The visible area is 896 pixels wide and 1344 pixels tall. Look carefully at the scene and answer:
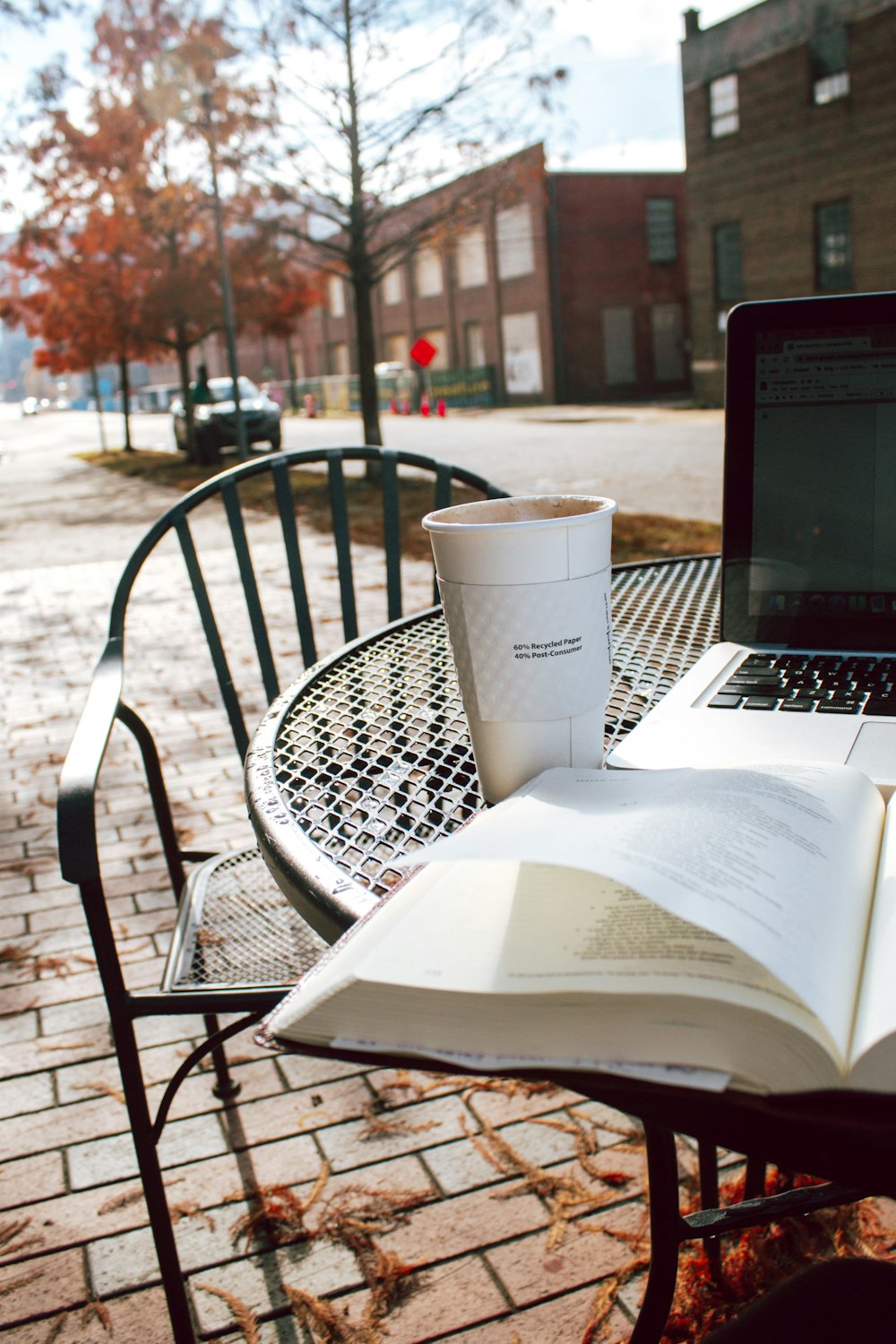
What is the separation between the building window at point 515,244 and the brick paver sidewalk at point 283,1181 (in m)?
36.8

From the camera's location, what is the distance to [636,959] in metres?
0.60

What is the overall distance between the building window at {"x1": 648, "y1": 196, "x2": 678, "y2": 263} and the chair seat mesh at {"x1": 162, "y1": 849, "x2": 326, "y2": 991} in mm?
38490

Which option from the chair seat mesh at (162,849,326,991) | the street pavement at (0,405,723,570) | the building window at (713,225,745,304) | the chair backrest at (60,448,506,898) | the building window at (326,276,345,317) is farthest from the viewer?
the building window at (326,276,345,317)

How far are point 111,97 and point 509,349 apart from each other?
2293cm

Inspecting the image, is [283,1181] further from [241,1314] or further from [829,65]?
[829,65]

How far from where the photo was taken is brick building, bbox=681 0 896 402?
23953 millimetres

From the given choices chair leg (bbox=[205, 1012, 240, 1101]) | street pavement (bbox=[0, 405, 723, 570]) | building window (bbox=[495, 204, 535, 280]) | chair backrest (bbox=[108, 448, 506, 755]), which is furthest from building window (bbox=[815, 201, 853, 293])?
chair leg (bbox=[205, 1012, 240, 1101])

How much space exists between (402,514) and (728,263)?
20.3m

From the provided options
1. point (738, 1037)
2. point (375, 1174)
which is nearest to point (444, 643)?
point (375, 1174)

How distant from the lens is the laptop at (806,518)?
1.22 metres

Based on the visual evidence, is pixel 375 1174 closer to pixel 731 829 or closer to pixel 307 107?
pixel 731 829

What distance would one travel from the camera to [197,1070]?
2363 millimetres

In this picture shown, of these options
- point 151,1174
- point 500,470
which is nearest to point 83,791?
point 151,1174

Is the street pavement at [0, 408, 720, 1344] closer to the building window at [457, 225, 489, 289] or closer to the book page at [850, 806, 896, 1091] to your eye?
the book page at [850, 806, 896, 1091]
